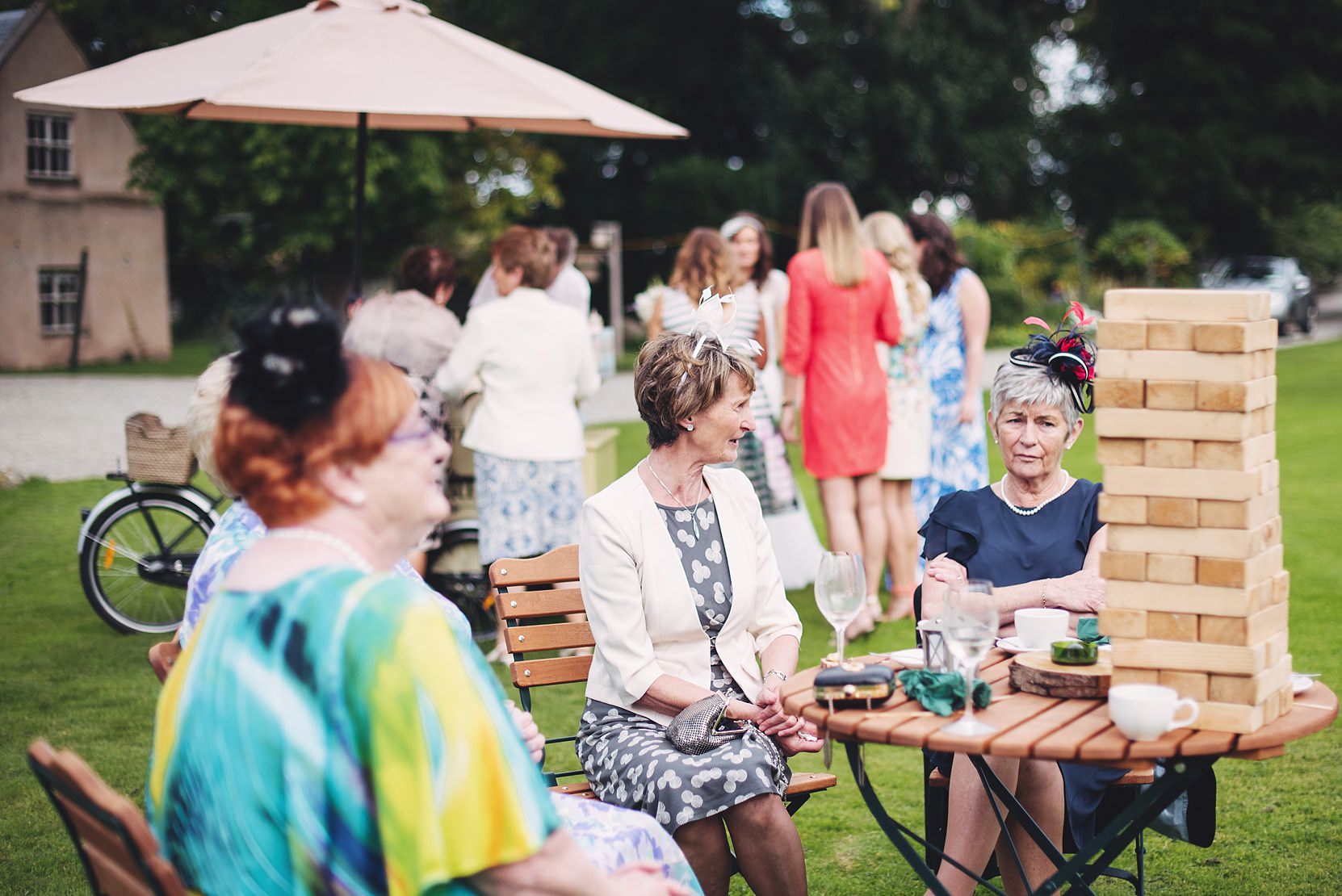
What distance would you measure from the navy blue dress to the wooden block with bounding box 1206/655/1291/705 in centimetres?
108

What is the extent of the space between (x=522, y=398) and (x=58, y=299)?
2103cm

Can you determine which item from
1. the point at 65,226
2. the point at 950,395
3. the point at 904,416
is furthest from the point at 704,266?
the point at 65,226

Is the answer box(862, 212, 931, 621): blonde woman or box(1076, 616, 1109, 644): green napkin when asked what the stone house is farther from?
box(1076, 616, 1109, 644): green napkin

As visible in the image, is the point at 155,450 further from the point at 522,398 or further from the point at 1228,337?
the point at 1228,337

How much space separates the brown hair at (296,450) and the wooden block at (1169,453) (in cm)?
135

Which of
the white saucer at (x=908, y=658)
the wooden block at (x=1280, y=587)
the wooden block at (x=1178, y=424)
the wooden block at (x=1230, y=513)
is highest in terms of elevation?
the wooden block at (x=1178, y=424)

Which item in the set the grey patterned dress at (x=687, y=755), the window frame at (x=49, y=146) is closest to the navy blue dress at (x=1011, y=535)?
the grey patterned dress at (x=687, y=755)

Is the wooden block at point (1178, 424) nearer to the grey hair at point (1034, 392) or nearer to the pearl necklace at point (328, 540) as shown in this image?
the grey hair at point (1034, 392)

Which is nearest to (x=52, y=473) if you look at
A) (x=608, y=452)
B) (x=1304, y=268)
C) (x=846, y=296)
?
(x=608, y=452)

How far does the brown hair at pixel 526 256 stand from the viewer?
5879 millimetres

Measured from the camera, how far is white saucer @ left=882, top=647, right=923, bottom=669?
2.93 m

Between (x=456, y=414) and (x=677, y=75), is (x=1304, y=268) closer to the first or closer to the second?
(x=677, y=75)

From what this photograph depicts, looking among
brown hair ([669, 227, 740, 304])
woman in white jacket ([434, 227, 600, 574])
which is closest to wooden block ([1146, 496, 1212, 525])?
woman in white jacket ([434, 227, 600, 574])

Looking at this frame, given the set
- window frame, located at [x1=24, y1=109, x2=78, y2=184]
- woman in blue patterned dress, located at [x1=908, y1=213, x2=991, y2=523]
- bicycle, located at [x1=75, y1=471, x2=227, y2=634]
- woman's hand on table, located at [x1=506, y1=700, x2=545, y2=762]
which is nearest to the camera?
woman's hand on table, located at [x1=506, y1=700, x2=545, y2=762]
